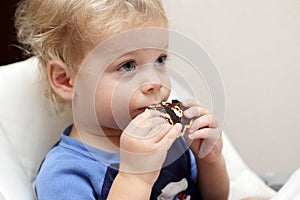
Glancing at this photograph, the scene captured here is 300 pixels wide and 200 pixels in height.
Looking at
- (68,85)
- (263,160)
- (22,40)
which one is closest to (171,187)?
(68,85)

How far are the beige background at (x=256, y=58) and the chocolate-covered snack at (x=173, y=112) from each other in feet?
1.42

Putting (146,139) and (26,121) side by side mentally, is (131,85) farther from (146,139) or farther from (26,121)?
(26,121)

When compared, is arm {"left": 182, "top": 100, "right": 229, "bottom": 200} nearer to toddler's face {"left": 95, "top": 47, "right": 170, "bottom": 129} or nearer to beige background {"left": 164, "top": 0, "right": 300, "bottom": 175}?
toddler's face {"left": 95, "top": 47, "right": 170, "bottom": 129}

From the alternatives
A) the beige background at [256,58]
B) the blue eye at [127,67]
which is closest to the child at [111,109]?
the blue eye at [127,67]

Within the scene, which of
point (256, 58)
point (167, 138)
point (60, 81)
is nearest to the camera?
point (167, 138)

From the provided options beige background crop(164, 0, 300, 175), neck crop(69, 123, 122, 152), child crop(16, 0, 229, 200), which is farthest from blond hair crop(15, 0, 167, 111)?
beige background crop(164, 0, 300, 175)

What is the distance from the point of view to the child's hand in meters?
0.68

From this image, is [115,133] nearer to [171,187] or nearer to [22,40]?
[171,187]

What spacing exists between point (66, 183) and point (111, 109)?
0.13 m

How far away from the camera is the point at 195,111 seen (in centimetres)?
75

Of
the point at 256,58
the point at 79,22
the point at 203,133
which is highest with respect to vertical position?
the point at 79,22

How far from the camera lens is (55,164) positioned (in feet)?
2.48

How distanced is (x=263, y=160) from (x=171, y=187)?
524 mm

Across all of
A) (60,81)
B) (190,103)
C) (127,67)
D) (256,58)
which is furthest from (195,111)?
(256,58)
